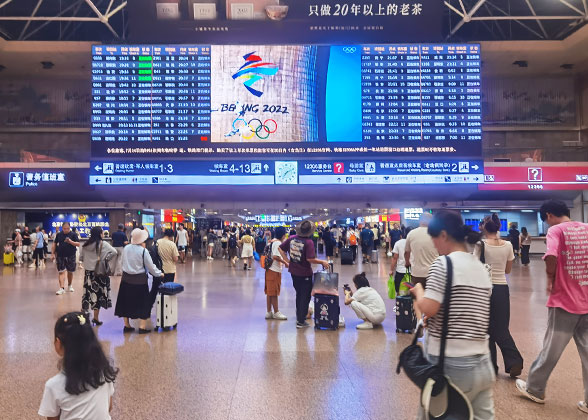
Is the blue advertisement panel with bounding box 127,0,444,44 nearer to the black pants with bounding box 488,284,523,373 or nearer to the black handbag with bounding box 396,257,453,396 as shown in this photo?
the black pants with bounding box 488,284,523,373

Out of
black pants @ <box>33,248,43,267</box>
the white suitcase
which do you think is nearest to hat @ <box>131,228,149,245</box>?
the white suitcase

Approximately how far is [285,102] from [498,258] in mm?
11502

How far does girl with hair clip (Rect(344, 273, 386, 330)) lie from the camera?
7555mm

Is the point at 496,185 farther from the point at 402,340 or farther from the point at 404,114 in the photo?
the point at 402,340

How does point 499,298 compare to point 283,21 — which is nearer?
point 499,298

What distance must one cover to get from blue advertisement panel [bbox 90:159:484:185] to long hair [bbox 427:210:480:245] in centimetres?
1272

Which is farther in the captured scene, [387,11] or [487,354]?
[387,11]

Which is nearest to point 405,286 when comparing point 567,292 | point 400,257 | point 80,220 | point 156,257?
point 400,257

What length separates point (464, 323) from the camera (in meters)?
2.60

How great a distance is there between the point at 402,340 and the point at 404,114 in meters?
10.3

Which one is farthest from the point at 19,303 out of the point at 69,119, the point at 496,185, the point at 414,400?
the point at 69,119

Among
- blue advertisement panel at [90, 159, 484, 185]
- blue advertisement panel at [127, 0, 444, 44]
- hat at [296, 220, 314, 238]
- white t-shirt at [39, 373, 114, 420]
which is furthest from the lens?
blue advertisement panel at [127, 0, 444, 44]

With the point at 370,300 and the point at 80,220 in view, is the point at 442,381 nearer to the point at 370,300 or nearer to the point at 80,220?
the point at 370,300

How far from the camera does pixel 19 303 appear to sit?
996cm
